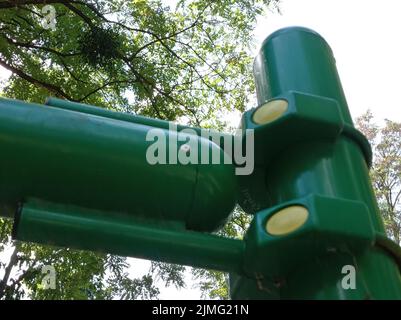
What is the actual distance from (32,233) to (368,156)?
0.77 meters

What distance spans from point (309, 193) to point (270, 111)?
0.72ft

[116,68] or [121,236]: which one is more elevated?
[116,68]

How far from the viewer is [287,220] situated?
0.89 metres

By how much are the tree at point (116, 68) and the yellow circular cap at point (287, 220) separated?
327 centimetres

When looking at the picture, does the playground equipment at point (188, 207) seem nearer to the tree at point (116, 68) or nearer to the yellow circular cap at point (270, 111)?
the yellow circular cap at point (270, 111)

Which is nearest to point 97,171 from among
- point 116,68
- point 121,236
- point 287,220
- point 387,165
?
point 121,236

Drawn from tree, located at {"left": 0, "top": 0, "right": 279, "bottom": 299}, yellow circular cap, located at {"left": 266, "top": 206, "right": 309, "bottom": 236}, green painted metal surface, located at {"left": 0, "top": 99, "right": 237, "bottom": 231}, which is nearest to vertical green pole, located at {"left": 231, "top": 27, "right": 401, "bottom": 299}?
yellow circular cap, located at {"left": 266, "top": 206, "right": 309, "bottom": 236}

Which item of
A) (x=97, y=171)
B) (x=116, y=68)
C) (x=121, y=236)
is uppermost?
(x=116, y=68)

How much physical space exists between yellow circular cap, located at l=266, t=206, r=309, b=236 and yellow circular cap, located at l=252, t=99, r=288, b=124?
0.80 ft

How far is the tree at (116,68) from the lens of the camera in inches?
167

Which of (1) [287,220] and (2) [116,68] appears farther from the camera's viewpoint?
(2) [116,68]

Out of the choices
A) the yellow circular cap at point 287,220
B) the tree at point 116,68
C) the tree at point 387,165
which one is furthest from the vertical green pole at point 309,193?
the tree at point 387,165

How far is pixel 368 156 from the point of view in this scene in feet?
3.87

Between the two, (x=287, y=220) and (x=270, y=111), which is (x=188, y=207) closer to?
(x=287, y=220)
